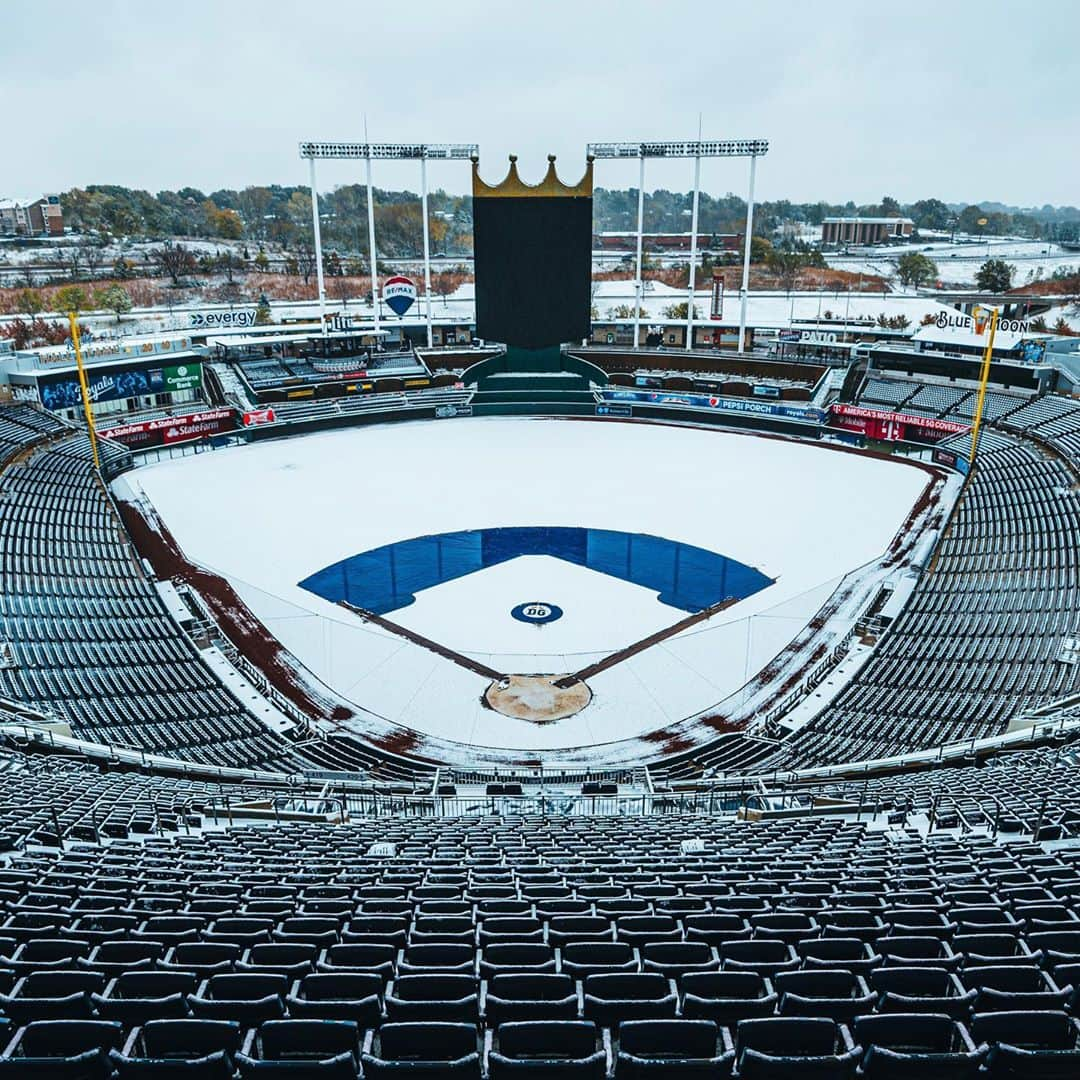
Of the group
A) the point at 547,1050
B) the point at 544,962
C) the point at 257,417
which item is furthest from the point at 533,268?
the point at 547,1050

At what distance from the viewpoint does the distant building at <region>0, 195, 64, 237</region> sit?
140 metres

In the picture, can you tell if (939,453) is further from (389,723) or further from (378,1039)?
(378,1039)

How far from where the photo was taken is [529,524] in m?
43.3

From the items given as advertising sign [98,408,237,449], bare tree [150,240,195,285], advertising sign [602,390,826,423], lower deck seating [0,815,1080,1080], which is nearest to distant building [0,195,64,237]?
bare tree [150,240,195,285]

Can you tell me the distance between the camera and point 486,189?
60844mm

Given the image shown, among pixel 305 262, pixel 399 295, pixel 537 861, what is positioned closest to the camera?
pixel 537 861

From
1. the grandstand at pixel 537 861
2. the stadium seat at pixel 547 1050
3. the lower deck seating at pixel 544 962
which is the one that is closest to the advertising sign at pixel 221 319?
the grandstand at pixel 537 861

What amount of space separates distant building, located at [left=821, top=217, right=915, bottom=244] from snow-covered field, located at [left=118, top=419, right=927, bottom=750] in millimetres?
123529

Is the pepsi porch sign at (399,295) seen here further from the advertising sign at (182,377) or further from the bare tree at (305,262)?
the bare tree at (305,262)

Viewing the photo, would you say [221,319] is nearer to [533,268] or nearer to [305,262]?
[533,268]

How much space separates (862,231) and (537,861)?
177673 mm

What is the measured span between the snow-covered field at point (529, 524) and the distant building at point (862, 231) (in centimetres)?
12353

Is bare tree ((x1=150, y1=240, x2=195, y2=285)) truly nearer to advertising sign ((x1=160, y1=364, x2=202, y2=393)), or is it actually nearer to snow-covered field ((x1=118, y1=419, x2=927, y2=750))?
advertising sign ((x1=160, y1=364, x2=202, y2=393))

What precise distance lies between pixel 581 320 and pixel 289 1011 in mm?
59274
